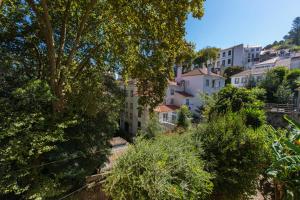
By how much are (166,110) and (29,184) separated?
24274mm

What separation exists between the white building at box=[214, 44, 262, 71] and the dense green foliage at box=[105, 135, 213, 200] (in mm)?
56705

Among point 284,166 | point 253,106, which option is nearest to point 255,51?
point 253,106

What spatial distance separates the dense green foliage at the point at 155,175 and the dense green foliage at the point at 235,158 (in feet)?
5.12

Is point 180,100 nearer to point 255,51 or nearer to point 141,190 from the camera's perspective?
point 141,190

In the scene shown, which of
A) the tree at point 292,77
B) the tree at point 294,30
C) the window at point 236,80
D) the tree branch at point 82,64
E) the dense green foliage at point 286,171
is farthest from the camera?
the tree at point 294,30

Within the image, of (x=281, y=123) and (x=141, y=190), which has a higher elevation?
(x=141, y=190)

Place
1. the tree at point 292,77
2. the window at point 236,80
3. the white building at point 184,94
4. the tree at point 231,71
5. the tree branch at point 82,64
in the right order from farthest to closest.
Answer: the tree at point 231,71, the window at point 236,80, the white building at point 184,94, the tree at point 292,77, the tree branch at point 82,64

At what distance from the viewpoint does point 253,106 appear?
12.1 meters

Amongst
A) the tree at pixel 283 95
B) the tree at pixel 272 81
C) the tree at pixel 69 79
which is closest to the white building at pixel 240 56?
the tree at pixel 272 81

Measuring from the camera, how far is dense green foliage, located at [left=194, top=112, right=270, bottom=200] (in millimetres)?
6023

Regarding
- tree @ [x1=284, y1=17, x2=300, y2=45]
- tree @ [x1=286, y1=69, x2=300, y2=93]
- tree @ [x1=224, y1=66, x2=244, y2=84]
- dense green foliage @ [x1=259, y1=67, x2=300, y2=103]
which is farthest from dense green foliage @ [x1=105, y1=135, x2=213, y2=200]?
tree @ [x1=284, y1=17, x2=300, y2=45]

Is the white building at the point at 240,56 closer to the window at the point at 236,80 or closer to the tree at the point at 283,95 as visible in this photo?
the window at the point at 236,80

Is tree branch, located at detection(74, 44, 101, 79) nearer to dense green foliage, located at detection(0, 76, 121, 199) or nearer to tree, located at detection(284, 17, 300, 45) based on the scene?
dense green foliage, located at detection(0, 76, 121, 199)

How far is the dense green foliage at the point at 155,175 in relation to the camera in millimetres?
3705
